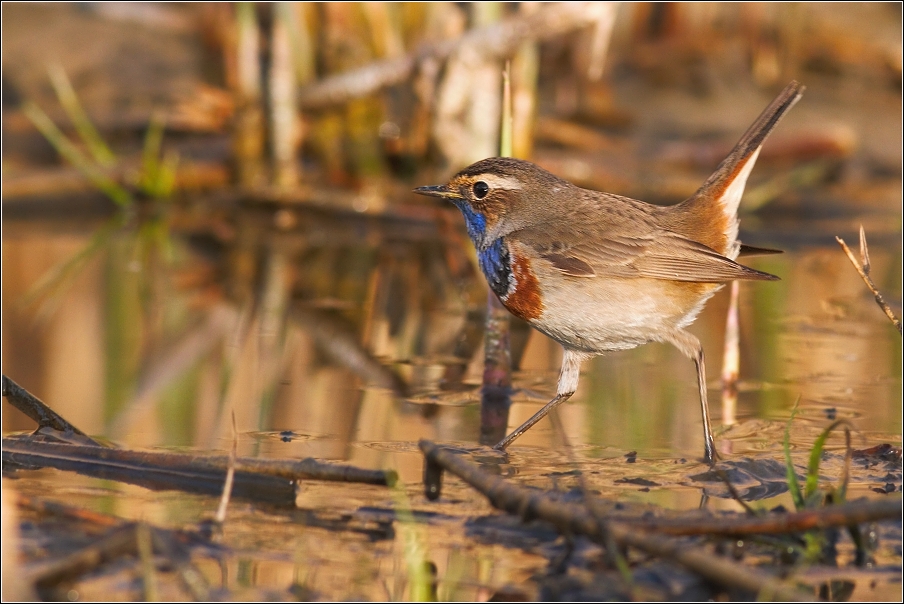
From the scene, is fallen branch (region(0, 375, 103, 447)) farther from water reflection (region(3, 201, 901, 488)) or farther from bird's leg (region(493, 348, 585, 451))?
bird's leg (region(493, 348, 585, 451))

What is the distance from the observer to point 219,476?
4.63 m

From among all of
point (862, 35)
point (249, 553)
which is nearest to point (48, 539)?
point (249, 553)

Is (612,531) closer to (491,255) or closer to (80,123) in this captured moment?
(491,255)

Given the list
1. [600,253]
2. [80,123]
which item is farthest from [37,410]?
[80,123]

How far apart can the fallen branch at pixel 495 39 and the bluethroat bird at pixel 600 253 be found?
388 centimetres

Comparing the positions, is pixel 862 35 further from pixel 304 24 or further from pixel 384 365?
pixel 384 365

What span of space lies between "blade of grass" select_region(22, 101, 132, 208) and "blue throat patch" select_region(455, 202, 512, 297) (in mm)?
5875

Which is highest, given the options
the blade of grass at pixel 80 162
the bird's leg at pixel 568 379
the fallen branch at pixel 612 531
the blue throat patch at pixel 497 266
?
the blade of grass at pixel 80 162

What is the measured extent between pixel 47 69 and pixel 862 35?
10.2 metres

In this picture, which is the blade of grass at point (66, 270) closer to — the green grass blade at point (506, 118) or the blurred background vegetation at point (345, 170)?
the blurred background vegetation at point (345, 170)

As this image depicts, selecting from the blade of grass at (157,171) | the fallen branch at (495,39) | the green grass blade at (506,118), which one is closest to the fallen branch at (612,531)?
the green grass blade at (506,118)

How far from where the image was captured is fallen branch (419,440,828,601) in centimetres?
354

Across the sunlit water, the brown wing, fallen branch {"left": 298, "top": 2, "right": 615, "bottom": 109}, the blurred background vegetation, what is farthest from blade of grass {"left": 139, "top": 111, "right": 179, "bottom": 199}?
the brown wing

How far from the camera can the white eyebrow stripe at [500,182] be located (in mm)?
6402
